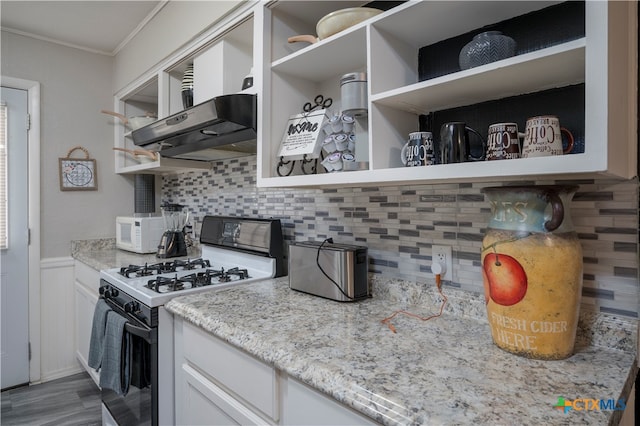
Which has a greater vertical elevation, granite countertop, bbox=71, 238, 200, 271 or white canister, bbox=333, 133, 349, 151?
white canister, bbox=333, 133, 349, 151

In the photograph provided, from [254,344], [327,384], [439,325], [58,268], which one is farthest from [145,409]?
[58,268]

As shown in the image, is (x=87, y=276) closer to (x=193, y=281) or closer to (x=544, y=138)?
(x=193, y=281)

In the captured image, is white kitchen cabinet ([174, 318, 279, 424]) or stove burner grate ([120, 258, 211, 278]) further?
stove burner grate ([120, 258, 211, 278])

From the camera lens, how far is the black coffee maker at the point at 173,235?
2.22 meters

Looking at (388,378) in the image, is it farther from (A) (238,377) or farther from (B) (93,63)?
(B) (93,63)

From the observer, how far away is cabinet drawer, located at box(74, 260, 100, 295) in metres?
2.13

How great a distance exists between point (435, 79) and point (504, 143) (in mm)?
228

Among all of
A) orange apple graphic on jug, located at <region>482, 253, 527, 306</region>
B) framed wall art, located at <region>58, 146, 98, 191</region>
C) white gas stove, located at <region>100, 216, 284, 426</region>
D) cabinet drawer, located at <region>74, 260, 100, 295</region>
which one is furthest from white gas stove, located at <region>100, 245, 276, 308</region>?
framed wall art, located at <region>58, 146, 98, 191</region>

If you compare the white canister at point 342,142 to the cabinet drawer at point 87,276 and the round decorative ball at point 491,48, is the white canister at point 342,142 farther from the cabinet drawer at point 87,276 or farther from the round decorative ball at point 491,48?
the cabinet drawer at point 87,276

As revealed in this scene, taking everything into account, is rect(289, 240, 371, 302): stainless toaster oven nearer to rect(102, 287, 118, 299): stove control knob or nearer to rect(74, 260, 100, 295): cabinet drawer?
rect(102, 287, 118, 299): stove control knob

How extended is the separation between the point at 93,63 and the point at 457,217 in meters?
2.85

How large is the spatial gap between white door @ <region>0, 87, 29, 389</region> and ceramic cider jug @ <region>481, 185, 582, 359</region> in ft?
9.49

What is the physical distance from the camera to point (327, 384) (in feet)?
2.40

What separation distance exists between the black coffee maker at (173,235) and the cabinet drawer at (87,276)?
0.36 m
